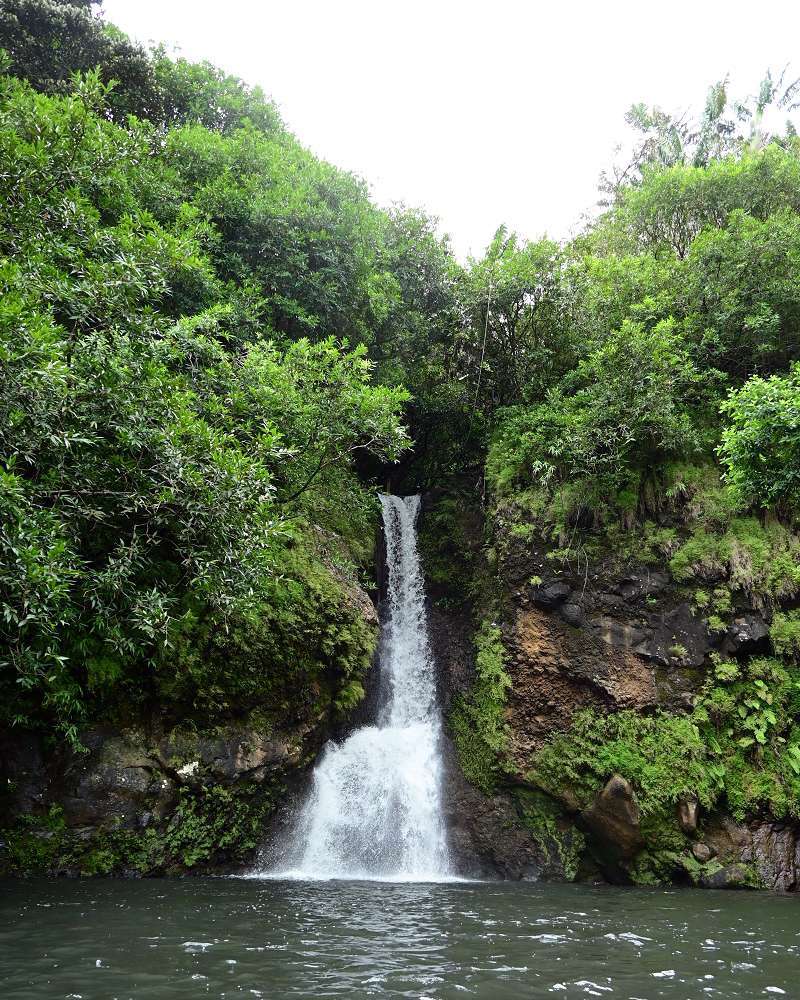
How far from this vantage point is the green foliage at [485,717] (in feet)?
42.1

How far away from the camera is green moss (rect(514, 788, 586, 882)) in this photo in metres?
11.6

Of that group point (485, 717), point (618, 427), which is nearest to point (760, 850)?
point (485, 717)

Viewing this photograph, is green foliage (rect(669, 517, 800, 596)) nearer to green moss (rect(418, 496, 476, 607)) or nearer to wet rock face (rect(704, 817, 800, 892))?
wet rock face (rect(704, 817, 800, 892))

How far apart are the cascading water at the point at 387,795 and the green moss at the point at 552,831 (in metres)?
1.77

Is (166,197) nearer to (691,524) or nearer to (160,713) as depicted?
(160,713)

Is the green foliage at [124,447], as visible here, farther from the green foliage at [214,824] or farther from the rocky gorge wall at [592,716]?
the rocky gorge wall at [592,716]

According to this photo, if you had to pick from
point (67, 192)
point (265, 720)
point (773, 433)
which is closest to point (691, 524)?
point (773, 433)

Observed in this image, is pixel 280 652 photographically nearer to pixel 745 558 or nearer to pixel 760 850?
pixel 760 850

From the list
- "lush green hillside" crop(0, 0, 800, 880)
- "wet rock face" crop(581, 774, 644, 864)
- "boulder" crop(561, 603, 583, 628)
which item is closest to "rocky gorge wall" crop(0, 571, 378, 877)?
"lush green hillside" crop(0, 0, 800, 880)

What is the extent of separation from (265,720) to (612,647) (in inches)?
289

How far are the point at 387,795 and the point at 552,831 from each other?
3346 millimetres

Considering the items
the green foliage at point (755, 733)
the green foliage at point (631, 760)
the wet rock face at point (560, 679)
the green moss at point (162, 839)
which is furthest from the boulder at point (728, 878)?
the green moss at point (162, 839)

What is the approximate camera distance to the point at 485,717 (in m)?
13.4

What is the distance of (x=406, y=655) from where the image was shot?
611 inches
